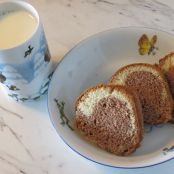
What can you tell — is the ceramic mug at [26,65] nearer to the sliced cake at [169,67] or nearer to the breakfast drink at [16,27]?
the breakfast drink at [16,27]

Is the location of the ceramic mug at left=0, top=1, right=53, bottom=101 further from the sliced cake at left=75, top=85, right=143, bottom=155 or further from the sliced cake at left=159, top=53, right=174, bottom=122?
the sliced cake at left=159, top=53, right=174, bottom=122

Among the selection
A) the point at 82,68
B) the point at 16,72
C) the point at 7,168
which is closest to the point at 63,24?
the point at 82,68

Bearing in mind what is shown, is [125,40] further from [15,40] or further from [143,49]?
[15,40]

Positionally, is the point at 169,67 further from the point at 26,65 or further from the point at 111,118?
the point at 26,65

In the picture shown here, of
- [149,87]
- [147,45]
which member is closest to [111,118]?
[149,87]

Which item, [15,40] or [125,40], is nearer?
[15,40]

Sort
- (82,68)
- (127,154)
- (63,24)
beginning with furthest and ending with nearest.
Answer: (63,24) < (82,68) < (127,154)

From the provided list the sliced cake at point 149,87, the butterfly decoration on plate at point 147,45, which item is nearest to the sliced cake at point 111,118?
the sliced cake at point 149,87
